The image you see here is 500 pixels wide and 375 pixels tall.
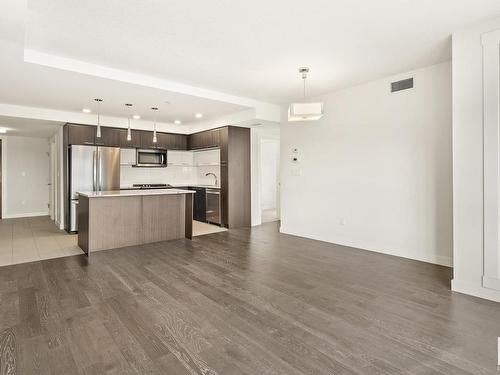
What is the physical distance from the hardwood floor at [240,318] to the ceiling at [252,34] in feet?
9.06

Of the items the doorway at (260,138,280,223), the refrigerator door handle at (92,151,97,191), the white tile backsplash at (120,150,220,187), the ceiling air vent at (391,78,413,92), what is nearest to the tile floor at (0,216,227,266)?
the refrigerator door handle at (92,151,97,191)

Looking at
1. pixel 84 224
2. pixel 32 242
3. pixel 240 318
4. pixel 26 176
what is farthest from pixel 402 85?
pixel 26 176

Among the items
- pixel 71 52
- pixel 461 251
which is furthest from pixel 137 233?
pixel 461 251

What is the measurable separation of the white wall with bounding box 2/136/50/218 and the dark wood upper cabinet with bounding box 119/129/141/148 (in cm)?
363

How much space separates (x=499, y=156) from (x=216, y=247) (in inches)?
156

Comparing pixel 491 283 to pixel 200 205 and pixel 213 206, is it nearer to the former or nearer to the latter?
pixel 213 206

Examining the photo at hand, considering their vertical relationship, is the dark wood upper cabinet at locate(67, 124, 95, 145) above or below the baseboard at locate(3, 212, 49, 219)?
above

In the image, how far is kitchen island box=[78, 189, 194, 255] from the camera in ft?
15.3

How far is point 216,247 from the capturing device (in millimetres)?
4977

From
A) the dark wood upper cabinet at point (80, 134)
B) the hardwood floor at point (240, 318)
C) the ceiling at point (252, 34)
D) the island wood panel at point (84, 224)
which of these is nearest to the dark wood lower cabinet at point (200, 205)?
the dark wood upper cabinet at point (80, 134)

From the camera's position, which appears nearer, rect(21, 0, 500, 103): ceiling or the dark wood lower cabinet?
rect(21, 0, 500, 103): ceiling

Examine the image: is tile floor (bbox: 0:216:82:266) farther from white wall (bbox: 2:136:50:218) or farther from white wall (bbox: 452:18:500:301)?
white wall (bbox: 452:18:500:301)

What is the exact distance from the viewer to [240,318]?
2.50m

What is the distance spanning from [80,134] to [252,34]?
5.03 m
